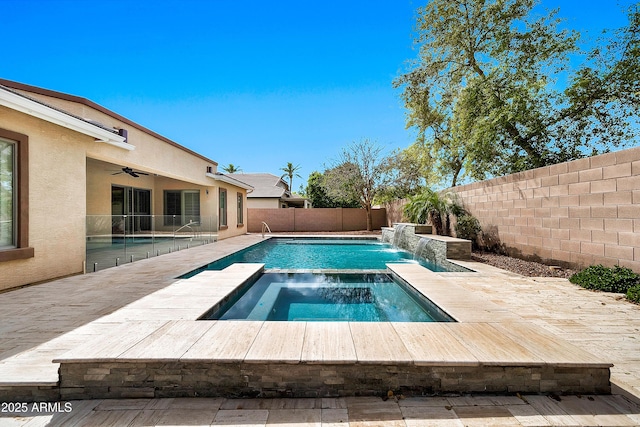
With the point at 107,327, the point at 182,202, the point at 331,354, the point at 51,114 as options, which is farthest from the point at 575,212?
the point at 182,202

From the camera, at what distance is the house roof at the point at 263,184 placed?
23.5 metres

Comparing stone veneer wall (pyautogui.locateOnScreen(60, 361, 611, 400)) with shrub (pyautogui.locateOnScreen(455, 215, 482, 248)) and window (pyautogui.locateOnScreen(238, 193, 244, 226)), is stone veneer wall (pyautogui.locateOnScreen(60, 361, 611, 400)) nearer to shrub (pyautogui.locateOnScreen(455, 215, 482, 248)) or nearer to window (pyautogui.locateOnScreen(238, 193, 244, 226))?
shrub (pyautogui.locateOnScreen(455, 215, 482, 248))

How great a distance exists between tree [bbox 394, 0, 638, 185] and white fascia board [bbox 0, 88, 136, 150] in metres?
10.5

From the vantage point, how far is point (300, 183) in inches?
1962

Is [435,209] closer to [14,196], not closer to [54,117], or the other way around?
[54,117]

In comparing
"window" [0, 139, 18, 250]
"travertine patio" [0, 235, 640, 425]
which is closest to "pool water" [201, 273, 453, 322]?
"travertine patio" [0, 235, 640, 425]

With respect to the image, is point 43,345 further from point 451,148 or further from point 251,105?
point 251,105

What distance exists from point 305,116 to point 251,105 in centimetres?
582

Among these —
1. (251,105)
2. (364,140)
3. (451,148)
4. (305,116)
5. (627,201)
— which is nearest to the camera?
(627,201)

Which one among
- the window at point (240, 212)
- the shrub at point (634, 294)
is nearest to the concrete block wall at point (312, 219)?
the window at point (240, 212)

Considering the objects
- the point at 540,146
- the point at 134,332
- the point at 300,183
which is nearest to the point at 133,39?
the point at 134,332

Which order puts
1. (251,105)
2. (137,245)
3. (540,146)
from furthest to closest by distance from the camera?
(251,105)
(540,146)
(137,245)

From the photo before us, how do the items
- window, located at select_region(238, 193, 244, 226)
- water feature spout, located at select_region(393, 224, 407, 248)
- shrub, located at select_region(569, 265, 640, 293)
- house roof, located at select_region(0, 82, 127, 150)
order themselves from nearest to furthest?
house roof, located at select_region(0, 82, 127, 150) < shrub, located at select_region(569, 265, 640, 293) < water feature spout, located at select_region(393, 224, 407, 248) < window, located at select_region(238, 193, 244, 226)

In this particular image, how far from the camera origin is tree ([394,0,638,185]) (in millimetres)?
8938
